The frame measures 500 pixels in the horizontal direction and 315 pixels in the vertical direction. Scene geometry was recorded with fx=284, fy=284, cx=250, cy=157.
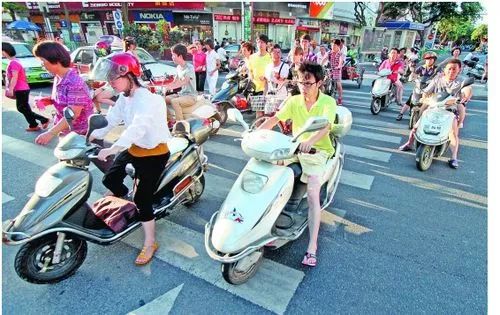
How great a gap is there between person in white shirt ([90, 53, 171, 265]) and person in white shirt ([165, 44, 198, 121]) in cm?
274

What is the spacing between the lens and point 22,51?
11.1 meters

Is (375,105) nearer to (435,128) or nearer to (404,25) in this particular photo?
(435,128)

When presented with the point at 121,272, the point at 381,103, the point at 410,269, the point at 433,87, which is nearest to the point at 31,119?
the point at 121,272

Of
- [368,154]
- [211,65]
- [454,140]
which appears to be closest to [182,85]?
[211,65]

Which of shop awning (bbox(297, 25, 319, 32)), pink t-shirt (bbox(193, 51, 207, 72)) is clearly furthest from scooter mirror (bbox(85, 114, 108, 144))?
shop awning (bbox(297, 25, 319, 32))

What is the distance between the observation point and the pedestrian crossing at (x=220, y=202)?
2481 millimetres

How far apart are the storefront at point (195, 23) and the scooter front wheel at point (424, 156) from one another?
24719mm

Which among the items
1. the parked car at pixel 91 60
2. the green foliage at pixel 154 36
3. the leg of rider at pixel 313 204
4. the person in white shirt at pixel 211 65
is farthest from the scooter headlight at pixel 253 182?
the green foliage at pixel 154 36

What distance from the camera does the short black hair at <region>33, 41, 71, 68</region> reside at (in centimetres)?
271

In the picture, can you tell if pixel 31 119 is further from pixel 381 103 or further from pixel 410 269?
pixel 381 103

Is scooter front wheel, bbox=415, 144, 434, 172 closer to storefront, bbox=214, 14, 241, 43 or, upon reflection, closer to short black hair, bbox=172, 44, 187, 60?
short black hair, bbox=172, 44, 187, 60

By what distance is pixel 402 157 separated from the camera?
5.22 m

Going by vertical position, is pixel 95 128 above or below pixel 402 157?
above

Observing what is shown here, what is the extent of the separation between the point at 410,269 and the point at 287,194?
1.40m
